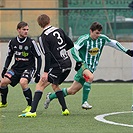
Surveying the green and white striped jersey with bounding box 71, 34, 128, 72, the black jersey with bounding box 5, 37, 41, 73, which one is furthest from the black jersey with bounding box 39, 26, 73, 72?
the black jersey with bounding box 5, 37, 41, 73

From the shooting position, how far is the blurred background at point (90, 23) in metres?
19.4

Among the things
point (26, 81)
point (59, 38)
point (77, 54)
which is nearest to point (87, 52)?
point (77, 54)

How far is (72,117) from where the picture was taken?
10172 mm

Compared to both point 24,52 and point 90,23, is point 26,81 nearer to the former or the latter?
point 24,52

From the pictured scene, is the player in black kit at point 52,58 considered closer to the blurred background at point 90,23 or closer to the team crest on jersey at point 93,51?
the team crest on jersey at point 93,51

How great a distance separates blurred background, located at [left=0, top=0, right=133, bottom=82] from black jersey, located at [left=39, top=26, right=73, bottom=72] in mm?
8897

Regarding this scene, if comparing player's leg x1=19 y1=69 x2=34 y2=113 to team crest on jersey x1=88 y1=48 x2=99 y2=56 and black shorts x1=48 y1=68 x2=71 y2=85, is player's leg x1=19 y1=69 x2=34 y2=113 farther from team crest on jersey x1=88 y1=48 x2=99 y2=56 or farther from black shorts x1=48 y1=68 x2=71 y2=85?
team crest on jersey x1=88 y1=48 x2=99 y2=56

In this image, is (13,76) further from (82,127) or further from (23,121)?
(82,127)

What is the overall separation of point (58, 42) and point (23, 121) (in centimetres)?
147

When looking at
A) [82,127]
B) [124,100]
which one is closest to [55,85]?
[82,127]

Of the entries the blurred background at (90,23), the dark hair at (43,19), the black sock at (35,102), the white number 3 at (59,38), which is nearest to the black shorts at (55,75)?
the black sock at (35,102)

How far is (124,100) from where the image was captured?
43.5 ft

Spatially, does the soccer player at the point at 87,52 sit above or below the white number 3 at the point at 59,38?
below

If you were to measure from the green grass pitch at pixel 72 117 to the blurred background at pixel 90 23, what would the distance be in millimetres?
4408
